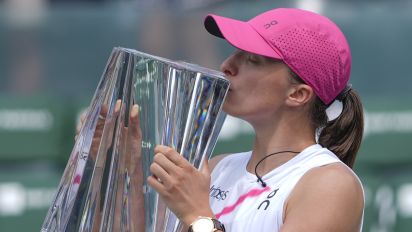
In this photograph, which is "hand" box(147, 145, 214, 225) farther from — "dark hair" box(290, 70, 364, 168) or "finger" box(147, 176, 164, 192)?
"dark hair" box(290, 70, 364, 168)

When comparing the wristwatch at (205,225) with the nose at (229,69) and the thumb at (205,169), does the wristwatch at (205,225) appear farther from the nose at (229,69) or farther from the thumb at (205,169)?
the nose at (229,69)

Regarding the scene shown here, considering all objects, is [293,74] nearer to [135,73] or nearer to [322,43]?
[322,43]

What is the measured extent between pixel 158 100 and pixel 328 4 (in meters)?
3.78

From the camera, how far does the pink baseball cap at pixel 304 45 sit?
6.47ft

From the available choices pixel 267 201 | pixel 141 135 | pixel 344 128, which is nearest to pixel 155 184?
pixel 141 135

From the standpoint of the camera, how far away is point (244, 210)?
1.98 m

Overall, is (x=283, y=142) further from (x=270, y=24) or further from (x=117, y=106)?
(x=117, y=106)

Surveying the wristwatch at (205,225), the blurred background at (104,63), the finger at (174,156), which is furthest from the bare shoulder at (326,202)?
the blurred background at (104,63)

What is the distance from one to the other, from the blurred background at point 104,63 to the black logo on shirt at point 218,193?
2570mm

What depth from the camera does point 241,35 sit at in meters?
2.00

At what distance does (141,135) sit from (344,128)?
481mm

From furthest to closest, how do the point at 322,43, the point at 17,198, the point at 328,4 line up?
the point at 328,4 < the point at 17,198 < the point at 322,43

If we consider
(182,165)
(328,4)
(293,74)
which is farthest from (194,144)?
(328,4)

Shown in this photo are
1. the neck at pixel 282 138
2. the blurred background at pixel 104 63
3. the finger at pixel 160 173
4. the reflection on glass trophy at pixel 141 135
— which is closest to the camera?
the finger at pixel 160 173
